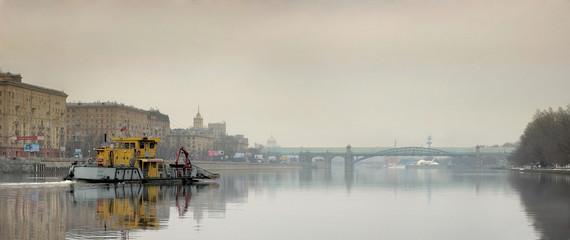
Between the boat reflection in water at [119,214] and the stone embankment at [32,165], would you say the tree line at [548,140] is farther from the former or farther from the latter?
the stone embankment at [32,165]

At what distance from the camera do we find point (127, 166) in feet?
301

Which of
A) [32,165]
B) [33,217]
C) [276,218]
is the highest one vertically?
[32,165]

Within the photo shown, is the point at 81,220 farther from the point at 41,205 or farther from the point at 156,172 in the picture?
the point at 156,172

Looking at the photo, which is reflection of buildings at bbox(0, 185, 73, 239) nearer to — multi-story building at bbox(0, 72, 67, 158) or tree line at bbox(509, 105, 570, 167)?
tree line at bbox(509, 105, 570, 167)

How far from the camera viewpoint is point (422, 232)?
36.8 meters

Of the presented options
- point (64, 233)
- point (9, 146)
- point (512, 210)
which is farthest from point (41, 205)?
point (9, 146)

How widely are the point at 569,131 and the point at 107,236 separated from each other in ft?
373

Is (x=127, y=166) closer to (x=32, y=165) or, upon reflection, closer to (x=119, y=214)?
(x=119, y=214)

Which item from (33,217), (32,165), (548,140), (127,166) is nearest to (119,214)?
(33,217)

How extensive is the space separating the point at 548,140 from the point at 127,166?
100714mm

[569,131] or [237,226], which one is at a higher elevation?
[569,131]

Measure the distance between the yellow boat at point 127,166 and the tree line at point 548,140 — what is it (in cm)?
7474

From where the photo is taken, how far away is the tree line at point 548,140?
135 m

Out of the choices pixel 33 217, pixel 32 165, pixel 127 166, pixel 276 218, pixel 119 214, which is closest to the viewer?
pixel 33 217
